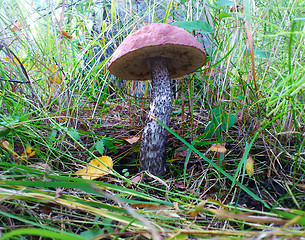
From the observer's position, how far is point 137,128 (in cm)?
163

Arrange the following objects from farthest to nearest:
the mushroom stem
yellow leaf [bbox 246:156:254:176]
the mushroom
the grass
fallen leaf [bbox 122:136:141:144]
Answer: fallen leaf [bbox 122:136:141:144]
the mushroom stem
the mushroom
yellow leaf [bbox 246:156:254:176]
the grass

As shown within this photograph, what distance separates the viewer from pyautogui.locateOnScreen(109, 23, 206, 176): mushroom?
3.62 ft

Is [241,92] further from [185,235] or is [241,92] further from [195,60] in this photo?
[185,235]

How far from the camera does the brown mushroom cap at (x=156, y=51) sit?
1093mm

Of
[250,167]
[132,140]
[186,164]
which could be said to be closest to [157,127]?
[132,140]

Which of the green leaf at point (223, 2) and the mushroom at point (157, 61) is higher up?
the green leaf at point (223, 2)

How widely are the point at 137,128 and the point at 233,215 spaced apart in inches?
43.9

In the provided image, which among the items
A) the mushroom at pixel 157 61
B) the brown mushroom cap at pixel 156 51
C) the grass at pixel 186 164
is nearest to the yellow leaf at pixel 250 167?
the grass at pixel 186 164

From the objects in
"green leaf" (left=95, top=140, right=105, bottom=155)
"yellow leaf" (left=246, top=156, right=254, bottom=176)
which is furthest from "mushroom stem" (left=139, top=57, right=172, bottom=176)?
"yellow leaf" (left=246, top=156, right=254, bottom=176)

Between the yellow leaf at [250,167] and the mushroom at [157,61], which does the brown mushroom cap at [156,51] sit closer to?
the mushroom at [157,61]

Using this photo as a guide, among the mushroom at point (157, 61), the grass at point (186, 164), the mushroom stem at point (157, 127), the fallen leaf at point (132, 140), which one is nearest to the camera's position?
the grass at point (186, 164)

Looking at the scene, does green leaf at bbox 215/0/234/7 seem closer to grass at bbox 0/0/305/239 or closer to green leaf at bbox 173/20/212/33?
grass at bbox 0/0/305/239

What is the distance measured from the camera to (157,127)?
1.29 metres

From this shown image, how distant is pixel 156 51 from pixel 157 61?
0.10m
